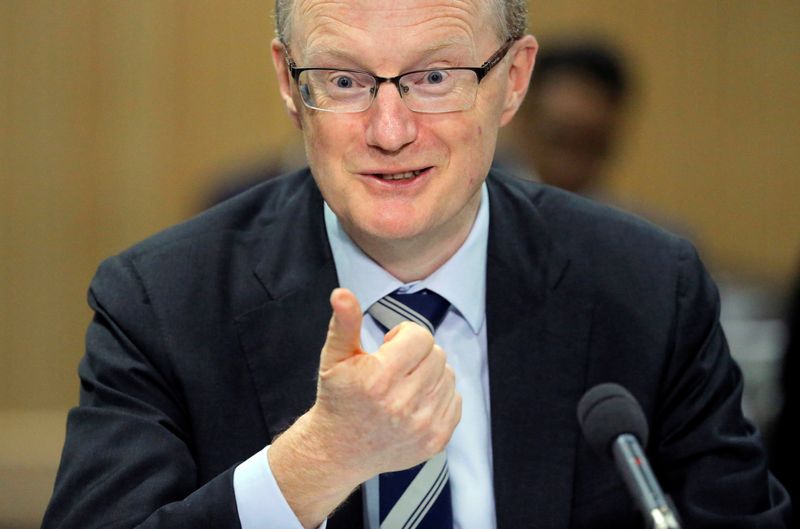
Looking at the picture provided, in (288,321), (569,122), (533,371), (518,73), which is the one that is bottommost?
(569,122)

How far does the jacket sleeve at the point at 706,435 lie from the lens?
1.93 meters

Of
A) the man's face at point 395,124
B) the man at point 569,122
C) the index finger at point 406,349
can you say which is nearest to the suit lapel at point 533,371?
the man's face at point 395,124

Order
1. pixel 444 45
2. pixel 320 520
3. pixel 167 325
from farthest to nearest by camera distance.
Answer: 1. pixel 167 325
2. pixel 444 45
3. pixel 320 520

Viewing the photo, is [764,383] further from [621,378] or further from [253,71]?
[253,71]

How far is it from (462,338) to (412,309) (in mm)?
106

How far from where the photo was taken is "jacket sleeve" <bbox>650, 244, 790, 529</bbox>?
193cm

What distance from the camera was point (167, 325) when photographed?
1.98m

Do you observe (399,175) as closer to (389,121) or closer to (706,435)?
(389,121)

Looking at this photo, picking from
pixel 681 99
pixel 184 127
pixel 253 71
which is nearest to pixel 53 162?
pixel 184 127

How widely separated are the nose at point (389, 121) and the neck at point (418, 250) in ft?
0.74

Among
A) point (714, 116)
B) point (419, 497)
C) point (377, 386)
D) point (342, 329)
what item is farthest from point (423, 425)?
point (714, 116)

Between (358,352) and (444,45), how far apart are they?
0.55m

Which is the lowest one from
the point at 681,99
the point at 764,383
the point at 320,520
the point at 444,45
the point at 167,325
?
the point at 764,383

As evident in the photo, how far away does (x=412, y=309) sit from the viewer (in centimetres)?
203
